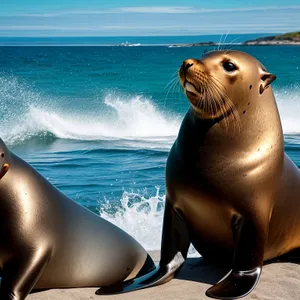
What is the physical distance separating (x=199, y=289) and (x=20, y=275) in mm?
1205

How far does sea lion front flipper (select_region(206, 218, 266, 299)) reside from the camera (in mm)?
5328

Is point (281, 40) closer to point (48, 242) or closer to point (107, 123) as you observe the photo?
point (107, 123)

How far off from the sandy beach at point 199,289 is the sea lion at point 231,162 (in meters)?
0.10

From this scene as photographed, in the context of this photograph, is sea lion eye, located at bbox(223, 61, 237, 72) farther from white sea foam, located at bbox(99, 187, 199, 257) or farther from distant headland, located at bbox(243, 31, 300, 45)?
distant headland, located at bbox(243, 31, 300, 45)

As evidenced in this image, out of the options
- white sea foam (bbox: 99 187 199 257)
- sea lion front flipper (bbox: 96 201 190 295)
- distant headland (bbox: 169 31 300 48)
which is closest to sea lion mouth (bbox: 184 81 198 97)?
sea lion front flipper (bbox: 96 201 190 295)

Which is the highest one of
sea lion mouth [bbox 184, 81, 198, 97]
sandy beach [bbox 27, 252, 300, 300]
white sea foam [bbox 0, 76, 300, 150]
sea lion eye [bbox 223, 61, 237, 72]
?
sea lion eye [bbox 223, 61, 237, 72]

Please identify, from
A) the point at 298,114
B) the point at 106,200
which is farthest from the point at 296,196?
the point at 298,114

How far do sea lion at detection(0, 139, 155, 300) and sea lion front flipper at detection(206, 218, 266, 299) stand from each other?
82 cm

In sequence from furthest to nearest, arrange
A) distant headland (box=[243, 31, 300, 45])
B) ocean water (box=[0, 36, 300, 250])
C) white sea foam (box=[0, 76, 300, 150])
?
distant headland (box=[243, 31, 300, 45]) → white sea foam (box=[0, 76, 300, 150]) → ocean water (box=[0, 36, 300, 250])

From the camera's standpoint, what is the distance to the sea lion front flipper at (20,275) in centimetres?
514

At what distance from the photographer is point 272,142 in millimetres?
5414

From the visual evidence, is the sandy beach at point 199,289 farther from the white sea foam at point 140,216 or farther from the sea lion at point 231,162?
the white sea foam at point 140,216

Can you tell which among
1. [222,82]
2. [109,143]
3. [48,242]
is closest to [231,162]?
[222,82]

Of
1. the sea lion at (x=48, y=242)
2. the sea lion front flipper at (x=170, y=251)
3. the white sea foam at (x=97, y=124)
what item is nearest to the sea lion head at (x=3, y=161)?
the sea lion at (x=48, y=242)
